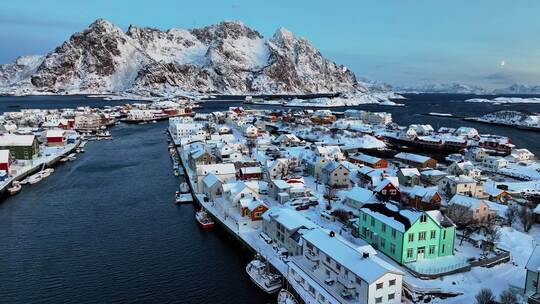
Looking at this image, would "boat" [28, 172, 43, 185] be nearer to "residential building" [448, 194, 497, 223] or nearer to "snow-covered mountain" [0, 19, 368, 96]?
"residential building" [448, 194, 497, 223]

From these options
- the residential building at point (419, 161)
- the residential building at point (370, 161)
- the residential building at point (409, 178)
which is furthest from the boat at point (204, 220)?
the residential building at point (419, 161)

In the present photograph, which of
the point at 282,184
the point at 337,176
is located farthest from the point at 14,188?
the point at 337,176

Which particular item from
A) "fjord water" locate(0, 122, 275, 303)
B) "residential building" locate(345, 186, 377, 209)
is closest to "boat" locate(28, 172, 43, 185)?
"fjord water" locate(0, 122, 275, 303)

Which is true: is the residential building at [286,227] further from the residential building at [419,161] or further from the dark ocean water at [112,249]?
the residential building at [419,161]

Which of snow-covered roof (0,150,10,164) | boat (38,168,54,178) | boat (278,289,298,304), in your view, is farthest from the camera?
boat (38,168,54,178)

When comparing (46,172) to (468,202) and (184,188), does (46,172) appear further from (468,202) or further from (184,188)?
(468,202)

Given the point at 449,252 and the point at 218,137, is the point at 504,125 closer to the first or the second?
the point at 218,137

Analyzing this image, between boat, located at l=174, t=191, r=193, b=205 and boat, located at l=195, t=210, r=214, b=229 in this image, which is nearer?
boat, located at l=195, t=210, r=214, b=229
